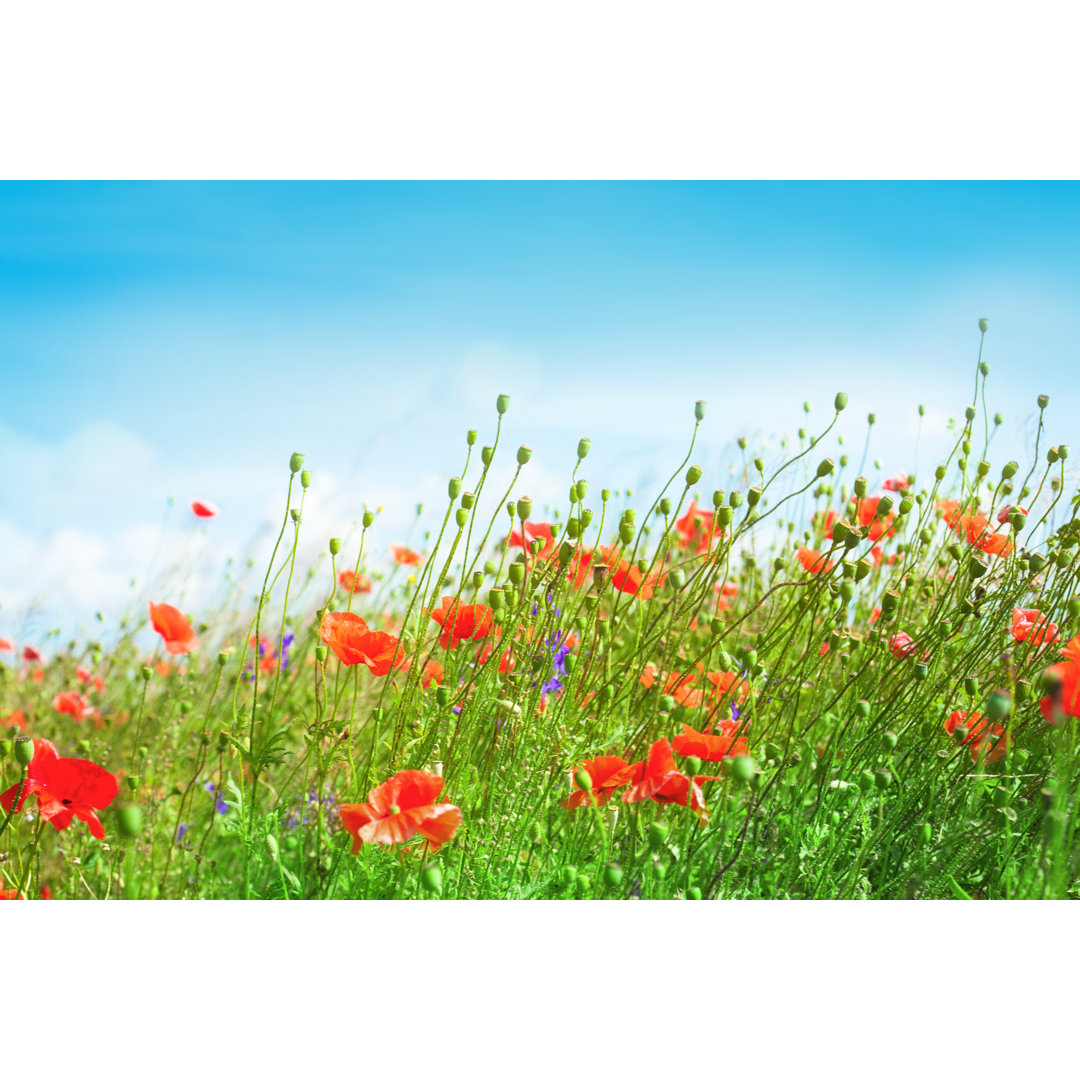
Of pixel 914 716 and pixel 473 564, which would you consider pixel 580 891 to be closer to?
pixel 473 564

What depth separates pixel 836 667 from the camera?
2086 mm

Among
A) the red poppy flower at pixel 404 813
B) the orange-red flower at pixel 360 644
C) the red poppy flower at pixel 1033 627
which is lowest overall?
the red poppy flower at pixel 404 813

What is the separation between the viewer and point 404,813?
101cm

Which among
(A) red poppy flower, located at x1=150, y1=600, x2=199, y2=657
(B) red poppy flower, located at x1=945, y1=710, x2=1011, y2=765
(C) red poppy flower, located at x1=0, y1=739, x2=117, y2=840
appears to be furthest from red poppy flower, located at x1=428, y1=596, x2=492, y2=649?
(B) red poppy flower, located at x1=945, y1=710, x2=1011, y2=765

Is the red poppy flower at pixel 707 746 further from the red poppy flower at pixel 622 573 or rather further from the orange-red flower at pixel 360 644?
the orange-red flower at pixel 360 644

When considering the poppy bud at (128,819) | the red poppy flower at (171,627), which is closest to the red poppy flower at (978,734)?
the poppy bud at (128,819)

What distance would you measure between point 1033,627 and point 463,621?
92cm

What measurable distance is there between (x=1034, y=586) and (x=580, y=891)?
1.03 m

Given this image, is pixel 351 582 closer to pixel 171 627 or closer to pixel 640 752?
pixel 171 627

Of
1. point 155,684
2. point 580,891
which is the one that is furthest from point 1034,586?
point 155,684

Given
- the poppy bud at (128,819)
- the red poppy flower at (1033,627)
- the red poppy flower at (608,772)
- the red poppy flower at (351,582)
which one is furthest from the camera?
the red poppy flower at (351,582)

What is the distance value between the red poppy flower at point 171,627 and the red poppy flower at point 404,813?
0.87m

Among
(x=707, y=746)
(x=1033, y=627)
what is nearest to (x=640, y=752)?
(x=707, y=746)

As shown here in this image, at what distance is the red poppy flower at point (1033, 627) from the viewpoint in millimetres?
1420
